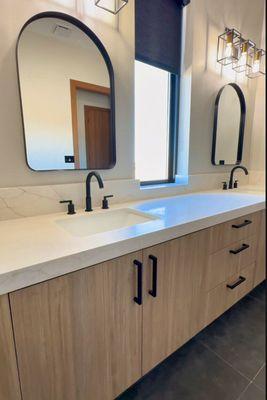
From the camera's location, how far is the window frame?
1583 mm

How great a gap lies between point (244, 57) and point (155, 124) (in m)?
0.82

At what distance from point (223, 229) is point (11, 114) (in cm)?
112

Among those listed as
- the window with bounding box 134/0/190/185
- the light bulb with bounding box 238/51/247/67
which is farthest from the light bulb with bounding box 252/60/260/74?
the window with bounding box 134/0/190/185

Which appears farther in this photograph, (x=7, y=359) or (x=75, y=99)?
(x=75, y=99)

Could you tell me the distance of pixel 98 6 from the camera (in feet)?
3.30

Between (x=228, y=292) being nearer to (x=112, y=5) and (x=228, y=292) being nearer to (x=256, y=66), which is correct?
(x=256, y=66)

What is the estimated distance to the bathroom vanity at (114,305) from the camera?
1.77 ft

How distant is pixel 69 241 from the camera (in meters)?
0.65

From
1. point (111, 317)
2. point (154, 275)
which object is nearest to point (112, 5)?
point (154, 275)

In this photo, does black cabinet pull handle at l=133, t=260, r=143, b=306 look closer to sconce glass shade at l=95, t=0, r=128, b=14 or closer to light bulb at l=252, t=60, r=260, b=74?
sconce glass shade at l=95, t=0, r=128, b=14

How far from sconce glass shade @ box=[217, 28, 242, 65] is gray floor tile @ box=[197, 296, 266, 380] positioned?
1.71 m

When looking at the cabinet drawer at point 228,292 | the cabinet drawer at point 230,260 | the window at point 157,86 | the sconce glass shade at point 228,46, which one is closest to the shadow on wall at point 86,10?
the window at point 157,86

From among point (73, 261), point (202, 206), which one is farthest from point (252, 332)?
point (73, 261)

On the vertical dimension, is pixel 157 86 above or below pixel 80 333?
above
